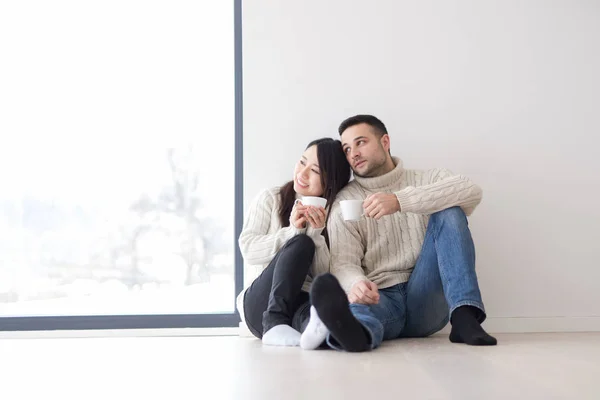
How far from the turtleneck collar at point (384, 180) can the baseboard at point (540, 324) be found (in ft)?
2.43

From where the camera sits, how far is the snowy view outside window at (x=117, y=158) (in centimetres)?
307

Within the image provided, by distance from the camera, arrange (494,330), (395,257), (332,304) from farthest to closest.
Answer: (494,330) → (395,257) → (332,304)

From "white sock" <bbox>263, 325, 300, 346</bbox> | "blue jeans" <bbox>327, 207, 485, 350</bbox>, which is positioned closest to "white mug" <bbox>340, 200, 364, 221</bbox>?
"blue jeans" <bbox>327, 207, 485, 350</bbox>

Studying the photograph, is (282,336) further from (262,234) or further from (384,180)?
(384,180)

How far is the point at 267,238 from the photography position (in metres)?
2.38

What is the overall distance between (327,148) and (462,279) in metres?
0.75

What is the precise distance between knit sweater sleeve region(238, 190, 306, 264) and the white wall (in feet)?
1.13

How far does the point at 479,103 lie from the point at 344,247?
1070 mm

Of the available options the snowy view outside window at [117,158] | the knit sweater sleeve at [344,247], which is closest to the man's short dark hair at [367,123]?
the knit sweater sleeve at [344,247]

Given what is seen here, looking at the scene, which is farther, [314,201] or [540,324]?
[540,324]

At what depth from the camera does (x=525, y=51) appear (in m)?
3.01

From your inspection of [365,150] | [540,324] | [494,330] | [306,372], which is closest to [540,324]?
[540,324]

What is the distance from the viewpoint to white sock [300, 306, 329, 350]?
6.35 ft

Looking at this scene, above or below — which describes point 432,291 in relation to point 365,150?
below
